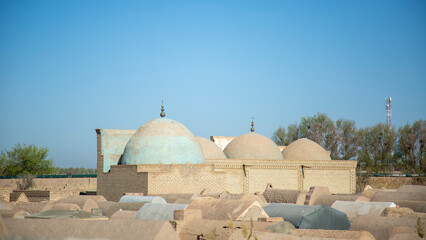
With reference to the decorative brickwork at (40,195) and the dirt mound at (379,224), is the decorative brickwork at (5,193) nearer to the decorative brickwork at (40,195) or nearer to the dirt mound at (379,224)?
the decorative brickwork at (40,195)

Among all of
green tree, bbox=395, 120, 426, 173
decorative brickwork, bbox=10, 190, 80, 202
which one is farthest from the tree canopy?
decorative brickwork, bbox=10, 190, 80, 202

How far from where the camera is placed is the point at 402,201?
14.7 m

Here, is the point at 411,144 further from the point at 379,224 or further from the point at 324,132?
the point at 379,224

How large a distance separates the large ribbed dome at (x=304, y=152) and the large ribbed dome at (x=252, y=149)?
1.54 metres

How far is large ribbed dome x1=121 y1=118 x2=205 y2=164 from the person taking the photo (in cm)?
2008

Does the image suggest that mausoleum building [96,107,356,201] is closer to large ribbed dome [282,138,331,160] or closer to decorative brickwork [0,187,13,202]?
large ribbed dome [282,138,331,160]

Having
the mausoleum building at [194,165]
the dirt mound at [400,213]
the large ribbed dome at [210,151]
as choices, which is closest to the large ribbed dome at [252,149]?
the mausoleum building at [194,165]

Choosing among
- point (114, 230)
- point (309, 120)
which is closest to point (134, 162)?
point (114, 230)

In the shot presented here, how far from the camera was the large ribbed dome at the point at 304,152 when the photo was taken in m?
27.2

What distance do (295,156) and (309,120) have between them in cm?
1982

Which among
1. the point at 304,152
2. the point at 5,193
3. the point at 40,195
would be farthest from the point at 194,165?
the point at 304,152

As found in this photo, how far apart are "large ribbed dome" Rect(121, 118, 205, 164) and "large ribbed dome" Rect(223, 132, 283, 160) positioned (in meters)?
4.83

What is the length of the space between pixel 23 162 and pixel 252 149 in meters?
19.1

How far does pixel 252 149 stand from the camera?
25.7 meters
